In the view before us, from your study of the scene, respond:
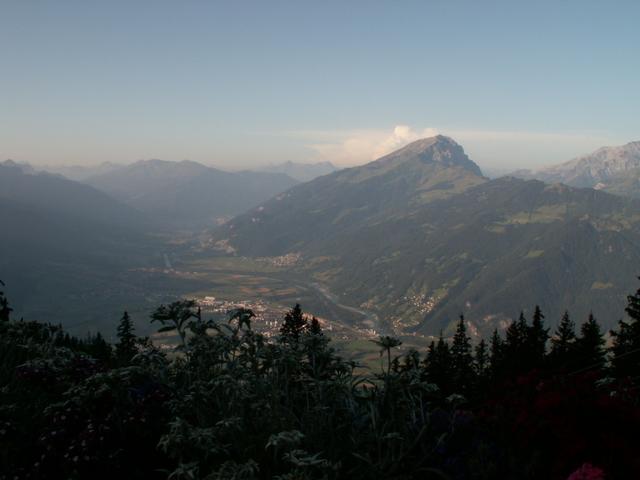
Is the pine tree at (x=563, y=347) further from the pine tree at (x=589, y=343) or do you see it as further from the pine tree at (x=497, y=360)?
the pine tree at (x=497, y=360)

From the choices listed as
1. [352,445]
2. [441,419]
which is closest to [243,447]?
[352,445]

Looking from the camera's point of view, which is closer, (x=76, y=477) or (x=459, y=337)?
(x=76, y=477)

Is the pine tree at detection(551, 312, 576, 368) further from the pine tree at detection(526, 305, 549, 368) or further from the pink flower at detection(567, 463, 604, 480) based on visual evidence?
the pink flower at detection(567, 463, 604, 480)

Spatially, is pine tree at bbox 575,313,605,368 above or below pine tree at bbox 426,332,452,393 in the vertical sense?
above

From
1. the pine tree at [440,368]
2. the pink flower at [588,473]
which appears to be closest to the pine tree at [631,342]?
the pine tree at [440,368]

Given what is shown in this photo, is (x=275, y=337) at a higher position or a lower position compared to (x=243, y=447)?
higher

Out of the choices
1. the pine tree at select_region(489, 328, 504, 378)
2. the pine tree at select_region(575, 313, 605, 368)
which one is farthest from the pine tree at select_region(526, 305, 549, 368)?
the pine tree at select_region(575, 313, 605, 368)

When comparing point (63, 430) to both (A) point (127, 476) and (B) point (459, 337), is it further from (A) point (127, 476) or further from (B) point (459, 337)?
(B) point (459, 337)
